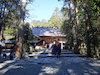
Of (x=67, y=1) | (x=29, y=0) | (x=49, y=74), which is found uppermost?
(x=67, y=1)

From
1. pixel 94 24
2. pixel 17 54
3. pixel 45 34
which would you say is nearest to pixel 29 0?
pixel 17 54

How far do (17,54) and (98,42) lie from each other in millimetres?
9424

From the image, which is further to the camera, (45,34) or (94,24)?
(45,34)

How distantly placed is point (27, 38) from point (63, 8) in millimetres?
8394

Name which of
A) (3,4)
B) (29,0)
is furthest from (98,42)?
(3,4)

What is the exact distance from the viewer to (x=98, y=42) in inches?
529

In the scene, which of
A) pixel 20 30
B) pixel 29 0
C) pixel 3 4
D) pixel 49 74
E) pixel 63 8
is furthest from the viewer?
pixel 3 4

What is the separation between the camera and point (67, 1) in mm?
19688

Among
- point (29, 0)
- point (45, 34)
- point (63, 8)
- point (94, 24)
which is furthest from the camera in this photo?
point (45, 34)

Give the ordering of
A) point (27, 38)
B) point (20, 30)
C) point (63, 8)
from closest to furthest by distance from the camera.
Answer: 1. point (20, 30)
2. point (27, 38)
3. point (63, 8)

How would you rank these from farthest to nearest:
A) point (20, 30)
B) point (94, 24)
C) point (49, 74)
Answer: point (94, 24) → point (20, 30) → point (49, 74)

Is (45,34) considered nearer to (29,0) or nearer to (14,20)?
(14,20)

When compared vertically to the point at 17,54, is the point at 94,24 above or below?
above

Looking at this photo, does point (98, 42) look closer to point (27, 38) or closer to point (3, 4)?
point (27, 38)
